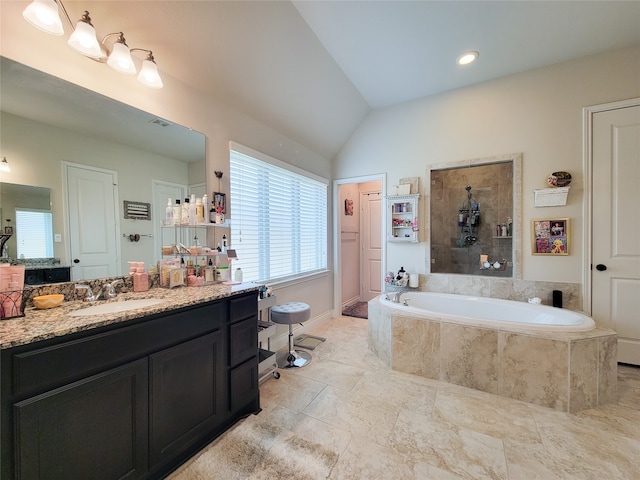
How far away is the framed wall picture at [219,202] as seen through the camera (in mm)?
2143

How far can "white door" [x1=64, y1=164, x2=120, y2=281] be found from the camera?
1.45 meters

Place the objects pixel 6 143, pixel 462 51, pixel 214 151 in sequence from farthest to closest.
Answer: pixel 462 51 → pixel 214 151 → pixel 6 143

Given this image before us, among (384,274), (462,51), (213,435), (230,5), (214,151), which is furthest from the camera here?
(384,274)

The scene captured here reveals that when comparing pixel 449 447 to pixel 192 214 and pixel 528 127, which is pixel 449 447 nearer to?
pixel 192 214

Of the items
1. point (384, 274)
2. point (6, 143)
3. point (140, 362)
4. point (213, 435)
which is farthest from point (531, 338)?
point (6, 143)

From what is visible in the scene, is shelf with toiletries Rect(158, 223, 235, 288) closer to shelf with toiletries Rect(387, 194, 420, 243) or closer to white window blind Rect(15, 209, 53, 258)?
white window blind Rect(15, 209, 53, 258)

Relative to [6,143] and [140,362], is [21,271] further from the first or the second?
[140,362]

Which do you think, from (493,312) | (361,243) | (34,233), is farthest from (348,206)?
(34,233)

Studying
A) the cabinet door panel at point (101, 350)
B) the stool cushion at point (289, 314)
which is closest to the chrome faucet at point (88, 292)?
the cabinet door panel at point (101, 350)

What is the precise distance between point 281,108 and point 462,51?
6.06ft

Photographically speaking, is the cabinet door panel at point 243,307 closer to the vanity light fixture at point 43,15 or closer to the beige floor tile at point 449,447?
the beige floor tile at point 449,447

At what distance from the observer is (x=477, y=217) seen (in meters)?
3.34

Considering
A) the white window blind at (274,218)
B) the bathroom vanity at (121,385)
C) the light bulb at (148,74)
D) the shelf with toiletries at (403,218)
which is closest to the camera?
the bathroom vanity at (121,385)

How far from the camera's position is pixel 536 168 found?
2744mm
